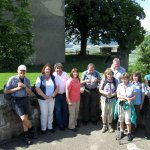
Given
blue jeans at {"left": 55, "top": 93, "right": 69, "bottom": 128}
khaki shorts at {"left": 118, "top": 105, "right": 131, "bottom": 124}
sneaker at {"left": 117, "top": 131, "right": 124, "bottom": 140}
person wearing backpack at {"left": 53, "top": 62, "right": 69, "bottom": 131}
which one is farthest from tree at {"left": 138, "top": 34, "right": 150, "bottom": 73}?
blue jeans at {"left": 55, "top": 93, "right": 69, "bottom": 128}

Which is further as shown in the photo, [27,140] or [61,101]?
[61,101]

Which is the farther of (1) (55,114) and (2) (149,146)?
(1) (55,114)

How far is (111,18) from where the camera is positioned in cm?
3866

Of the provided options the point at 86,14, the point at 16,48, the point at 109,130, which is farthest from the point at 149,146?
the point at 86,14

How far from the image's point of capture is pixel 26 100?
370 inches

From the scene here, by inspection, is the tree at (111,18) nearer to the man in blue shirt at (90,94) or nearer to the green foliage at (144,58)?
the green foliage at (144,58)

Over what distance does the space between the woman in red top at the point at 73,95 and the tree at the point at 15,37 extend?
76.5 inches

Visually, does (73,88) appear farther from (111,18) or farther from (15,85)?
(111,18)

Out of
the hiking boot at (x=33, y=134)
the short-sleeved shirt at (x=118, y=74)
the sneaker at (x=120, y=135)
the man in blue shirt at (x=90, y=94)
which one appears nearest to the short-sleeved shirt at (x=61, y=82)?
the man in blue shirt at (x=90, y=94)

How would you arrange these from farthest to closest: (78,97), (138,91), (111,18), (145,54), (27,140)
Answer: (111,18) < (145,54) < (78,97) < (138,91) < (27,140)

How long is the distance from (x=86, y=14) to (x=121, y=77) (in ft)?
96.9

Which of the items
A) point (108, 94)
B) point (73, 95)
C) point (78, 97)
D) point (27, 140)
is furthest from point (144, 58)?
point (27, 140)

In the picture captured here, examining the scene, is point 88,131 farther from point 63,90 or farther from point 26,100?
point 26,100

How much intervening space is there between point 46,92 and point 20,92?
851mm
